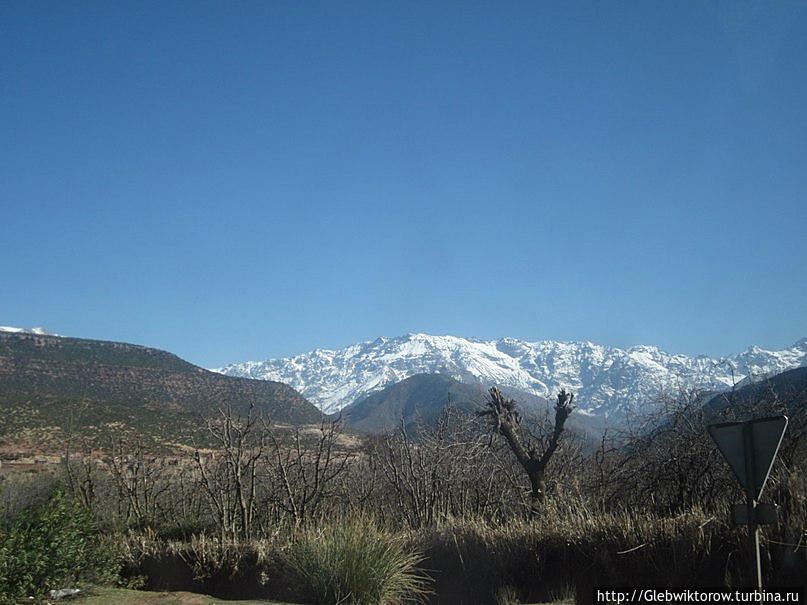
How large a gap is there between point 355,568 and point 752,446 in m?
5.94

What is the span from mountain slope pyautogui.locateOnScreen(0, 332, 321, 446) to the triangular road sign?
104 ft

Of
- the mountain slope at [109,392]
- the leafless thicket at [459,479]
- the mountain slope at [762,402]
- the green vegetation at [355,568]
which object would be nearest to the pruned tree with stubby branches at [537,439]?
the leafless thicket at [459,479]

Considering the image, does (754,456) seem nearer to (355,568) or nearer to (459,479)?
(355,568)

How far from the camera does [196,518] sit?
1861cm

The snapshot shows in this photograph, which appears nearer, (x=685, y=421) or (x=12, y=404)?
(x=685, y=421)

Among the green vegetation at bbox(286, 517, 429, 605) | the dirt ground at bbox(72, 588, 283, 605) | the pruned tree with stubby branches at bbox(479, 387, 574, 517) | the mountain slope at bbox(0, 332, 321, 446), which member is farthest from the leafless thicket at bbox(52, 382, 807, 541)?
the mountain slope at bbox(0, 332, 321, 446)

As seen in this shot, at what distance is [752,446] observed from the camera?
7961 millimetres

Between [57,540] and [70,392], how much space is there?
5091cm

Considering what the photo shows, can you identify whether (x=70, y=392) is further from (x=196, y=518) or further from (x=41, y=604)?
(x=41, y=604)

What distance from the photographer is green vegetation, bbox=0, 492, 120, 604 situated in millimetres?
10203

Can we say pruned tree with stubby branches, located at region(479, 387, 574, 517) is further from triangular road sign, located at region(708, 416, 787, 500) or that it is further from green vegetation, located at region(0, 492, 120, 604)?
green vegetation, located at region(0, 492, 120, 604)

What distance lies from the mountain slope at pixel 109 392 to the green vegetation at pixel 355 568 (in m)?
26.6

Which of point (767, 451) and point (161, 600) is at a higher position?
point (767, 451)

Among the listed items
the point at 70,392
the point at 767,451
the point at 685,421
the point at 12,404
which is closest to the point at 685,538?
the point at 767,451
